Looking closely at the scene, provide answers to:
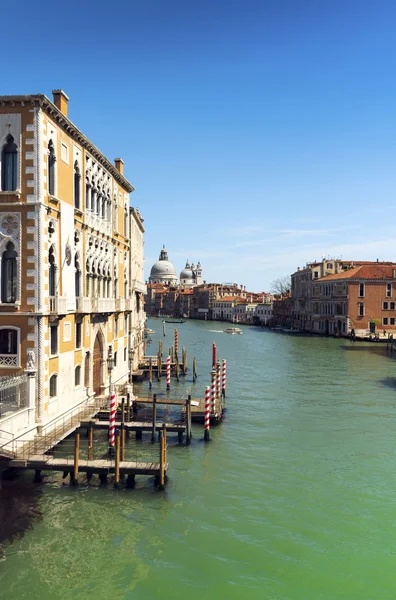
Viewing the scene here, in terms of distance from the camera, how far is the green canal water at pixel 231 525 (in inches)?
369

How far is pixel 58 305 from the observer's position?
14.5m

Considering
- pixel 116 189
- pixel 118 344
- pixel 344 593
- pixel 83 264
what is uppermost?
pixel 116 189

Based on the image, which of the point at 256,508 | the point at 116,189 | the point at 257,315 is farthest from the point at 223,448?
the point at 257,315

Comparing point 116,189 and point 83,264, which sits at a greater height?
point 116,189

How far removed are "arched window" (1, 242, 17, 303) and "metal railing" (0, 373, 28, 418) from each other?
1.89 m

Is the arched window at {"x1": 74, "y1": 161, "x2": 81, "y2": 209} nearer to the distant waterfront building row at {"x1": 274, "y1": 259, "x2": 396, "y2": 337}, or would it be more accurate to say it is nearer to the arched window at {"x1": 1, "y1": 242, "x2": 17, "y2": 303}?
the arched window at {"x1": 1, "y1": 242, "x2": 17, "y2": 303}

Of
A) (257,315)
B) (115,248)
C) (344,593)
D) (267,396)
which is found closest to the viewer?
(344,593)

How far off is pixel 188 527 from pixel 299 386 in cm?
1765

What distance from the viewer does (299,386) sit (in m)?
28.2

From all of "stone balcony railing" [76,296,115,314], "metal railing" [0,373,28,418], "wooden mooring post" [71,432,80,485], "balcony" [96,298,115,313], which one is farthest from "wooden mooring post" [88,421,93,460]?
"balcony" [96,298,115,313]

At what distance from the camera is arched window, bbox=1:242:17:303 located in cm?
1380

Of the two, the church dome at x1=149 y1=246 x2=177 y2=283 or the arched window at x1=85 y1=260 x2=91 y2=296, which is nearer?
the arched window at x1=85 y1=260 x2=91 y2=296

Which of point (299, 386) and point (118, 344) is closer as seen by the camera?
point (118, 344)

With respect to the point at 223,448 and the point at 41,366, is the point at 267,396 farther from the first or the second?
the point at 41,366
